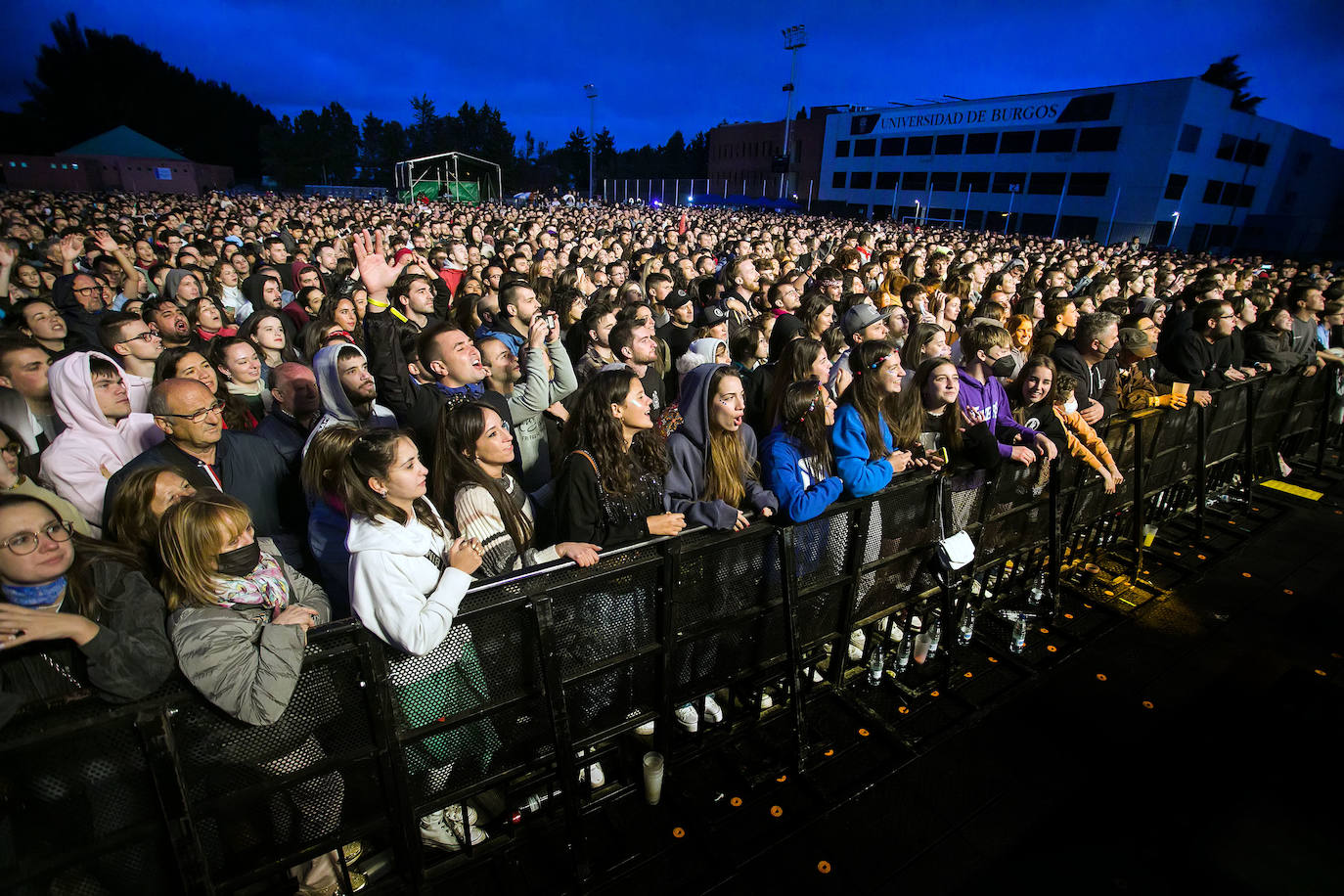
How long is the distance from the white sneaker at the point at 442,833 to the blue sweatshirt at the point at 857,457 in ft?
8.48


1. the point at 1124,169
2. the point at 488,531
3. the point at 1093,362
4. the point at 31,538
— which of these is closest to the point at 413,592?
the point at 488,531

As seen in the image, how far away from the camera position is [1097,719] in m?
3.69

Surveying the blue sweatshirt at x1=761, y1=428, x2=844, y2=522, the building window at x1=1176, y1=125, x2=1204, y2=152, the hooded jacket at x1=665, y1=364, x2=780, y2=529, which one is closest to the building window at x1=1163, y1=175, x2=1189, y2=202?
the building window at x1=1176, y1=125, x2=1204, y2=152

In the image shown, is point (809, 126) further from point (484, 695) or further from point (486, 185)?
point (484, 695)

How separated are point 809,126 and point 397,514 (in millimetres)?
73080

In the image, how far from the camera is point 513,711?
2.65 metres

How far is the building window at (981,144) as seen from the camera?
155 feet

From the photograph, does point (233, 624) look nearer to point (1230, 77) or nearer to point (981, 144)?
point (981, 144)

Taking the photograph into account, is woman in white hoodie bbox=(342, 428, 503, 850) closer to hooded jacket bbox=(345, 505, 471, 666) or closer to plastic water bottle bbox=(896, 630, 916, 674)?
hooded jacket bbox=(345, 505, 471, 666)

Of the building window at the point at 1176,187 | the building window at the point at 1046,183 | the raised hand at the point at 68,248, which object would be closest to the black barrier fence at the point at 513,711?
the raised hand at the point at 68,248

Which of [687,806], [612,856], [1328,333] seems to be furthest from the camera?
[1328,333]

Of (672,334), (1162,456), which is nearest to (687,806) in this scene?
(672,334)

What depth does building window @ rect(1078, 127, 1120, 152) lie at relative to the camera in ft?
129

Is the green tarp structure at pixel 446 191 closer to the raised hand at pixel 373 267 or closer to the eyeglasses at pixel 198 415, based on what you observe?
the raised hand at pixel 373 267
